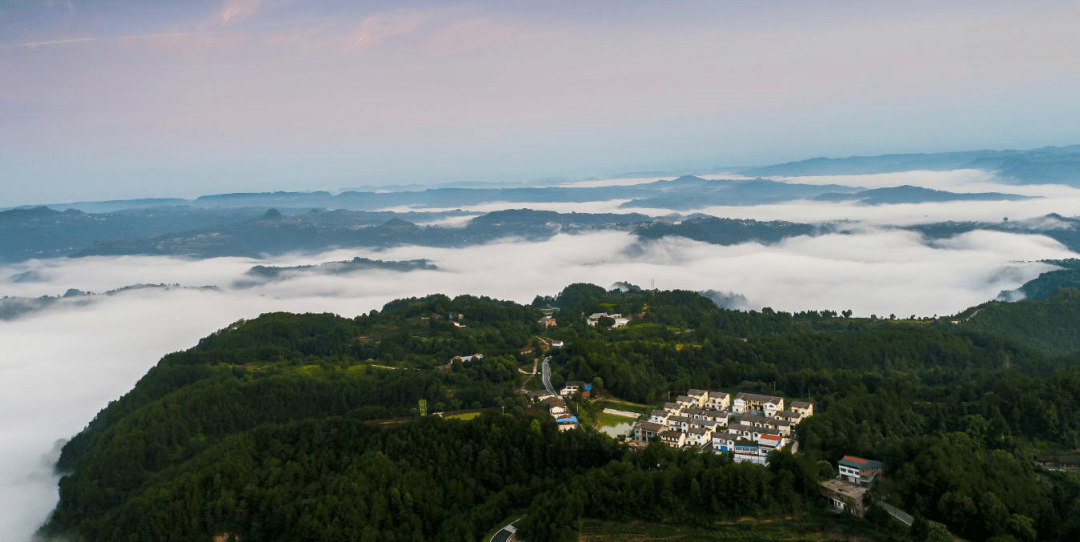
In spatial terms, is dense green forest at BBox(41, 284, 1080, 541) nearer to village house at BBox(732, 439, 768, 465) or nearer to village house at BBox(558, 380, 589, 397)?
village house at BBox(558, 380, 589, 397)

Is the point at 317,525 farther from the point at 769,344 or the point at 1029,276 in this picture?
the point at 1029,276

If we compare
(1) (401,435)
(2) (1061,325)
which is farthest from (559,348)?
(2) (1061,325)

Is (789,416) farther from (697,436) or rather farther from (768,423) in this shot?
(697,436)

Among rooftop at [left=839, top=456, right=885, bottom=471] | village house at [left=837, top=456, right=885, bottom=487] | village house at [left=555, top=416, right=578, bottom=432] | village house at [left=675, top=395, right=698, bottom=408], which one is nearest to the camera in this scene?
village house at [left=837, top=456, right=885, bottom=487]

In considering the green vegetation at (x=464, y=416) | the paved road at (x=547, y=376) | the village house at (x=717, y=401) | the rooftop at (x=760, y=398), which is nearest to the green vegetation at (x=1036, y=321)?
the rooftop at (x=760, y=398)

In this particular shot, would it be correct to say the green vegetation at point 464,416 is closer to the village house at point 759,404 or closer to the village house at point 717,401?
the village house at point 717,401

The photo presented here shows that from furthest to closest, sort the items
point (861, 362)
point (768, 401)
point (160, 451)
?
point (861, 362)
point (160, 451)
point (768, 401)

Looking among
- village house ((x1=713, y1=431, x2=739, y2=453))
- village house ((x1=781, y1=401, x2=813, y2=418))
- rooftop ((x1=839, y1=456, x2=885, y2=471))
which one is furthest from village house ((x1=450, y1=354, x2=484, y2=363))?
rooftop ((x1=839, y1=456, x2=885, y2=471))

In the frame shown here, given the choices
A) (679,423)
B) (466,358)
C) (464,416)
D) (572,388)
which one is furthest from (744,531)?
(466,358)
